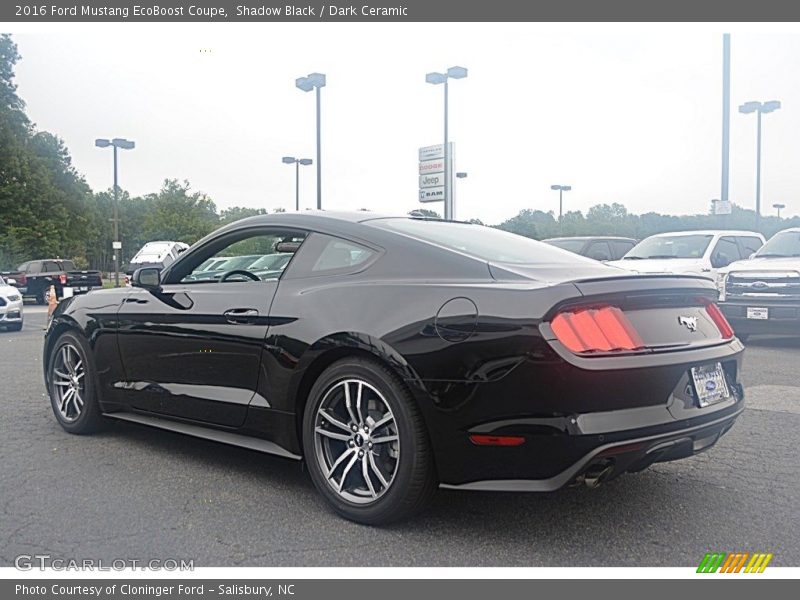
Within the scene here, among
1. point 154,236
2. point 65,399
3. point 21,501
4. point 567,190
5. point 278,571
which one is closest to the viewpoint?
point 278,571

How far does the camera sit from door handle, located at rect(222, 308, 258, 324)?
3.98 m

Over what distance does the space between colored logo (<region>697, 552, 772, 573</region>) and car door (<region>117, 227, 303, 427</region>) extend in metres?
2.23

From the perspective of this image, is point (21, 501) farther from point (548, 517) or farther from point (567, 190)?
point (567, 190)

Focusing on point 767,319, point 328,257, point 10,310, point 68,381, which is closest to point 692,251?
point 767,319

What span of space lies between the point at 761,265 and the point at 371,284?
29.9 ft

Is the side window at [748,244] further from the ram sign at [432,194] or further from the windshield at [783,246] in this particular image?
the ram sign at [432,194]

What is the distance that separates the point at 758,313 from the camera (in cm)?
1048

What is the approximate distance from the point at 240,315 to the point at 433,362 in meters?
1.30

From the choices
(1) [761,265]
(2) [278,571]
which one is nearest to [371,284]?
(2) [278,571]

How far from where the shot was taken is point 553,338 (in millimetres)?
3016

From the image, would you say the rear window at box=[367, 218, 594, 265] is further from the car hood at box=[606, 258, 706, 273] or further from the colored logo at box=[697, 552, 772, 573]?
the car hood at box=[606, 258, 706, 273]

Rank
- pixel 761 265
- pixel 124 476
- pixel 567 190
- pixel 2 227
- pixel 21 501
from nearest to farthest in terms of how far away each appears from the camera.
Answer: pixel 21 501 → pixel 124 476 → pixel 761 265 → pixel 2 227 → pixel 567 190

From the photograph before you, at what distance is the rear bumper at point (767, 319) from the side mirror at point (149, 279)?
8.43 meters

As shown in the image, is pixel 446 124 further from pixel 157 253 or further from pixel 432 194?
pixel 157 253
